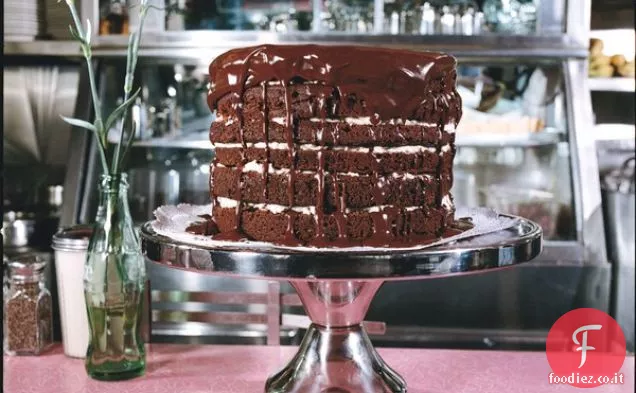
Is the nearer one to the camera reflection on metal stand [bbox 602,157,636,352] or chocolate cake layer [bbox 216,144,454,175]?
chocolate cake layer [bbox 216,144,454,175]

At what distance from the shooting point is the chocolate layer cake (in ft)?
3.70

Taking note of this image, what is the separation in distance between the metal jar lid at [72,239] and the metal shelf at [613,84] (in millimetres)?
2499

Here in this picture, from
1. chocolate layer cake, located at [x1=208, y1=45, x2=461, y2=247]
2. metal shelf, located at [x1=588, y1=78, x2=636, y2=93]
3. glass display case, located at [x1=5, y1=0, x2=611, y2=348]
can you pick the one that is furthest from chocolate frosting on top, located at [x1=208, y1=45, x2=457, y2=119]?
metal shelf, located at [x1=588, y1=78, x2=636, y2=93]

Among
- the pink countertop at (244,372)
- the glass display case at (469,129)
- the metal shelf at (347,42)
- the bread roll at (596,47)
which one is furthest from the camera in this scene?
the bread roll at (596,47)

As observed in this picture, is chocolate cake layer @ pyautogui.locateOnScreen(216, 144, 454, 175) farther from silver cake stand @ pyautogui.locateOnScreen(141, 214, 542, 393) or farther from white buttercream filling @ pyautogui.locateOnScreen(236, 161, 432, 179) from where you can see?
silver cake stand @ pyautogui.locateOnScreen(141, 214, 542, 393)

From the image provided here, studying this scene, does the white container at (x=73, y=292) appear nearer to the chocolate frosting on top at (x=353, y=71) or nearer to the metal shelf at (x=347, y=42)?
the chocolate frosting on top at (x=353, y=71)

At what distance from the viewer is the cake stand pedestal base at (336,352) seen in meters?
1.19

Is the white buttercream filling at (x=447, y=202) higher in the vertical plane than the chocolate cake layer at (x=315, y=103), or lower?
lower

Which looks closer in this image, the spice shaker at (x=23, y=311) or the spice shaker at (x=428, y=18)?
the spice shaker at (x=23, y=311)

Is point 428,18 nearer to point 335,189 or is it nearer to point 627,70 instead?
point 627,70

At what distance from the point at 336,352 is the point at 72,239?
1.91ft

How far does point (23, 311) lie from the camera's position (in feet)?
4.57

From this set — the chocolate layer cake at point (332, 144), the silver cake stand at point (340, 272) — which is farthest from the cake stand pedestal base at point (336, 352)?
the chocolate layer cake at point (332, 144)

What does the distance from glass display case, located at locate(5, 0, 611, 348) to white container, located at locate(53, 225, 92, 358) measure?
1.22m
